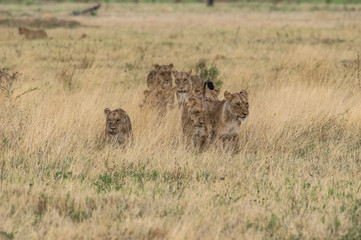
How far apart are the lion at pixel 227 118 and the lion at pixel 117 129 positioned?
1.25m

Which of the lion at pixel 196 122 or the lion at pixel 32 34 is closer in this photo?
the lion at pixel 196 122

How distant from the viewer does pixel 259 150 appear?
959 cm

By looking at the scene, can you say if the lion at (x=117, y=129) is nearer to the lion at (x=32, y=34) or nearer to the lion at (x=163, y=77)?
the lion at (x=163, y=77)

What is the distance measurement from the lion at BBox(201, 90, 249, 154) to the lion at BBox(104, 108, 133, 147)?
4.09ft

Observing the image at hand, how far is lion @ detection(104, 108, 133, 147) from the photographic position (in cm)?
935

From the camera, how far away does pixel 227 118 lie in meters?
8.80

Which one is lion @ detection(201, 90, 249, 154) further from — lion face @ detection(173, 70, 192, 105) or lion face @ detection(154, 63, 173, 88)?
lion face @ detection(154, 63, 173, 88)

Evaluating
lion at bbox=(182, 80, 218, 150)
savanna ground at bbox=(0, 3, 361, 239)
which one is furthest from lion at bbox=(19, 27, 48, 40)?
lion at bbox=(182, 80, 218, 150)

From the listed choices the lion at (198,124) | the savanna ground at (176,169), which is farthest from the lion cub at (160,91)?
the lion at (198,124)

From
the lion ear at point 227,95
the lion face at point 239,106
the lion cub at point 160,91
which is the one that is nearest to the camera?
the lion face at point 239,106

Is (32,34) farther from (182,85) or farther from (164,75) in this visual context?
(182,85)

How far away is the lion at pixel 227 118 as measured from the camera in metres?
8.56

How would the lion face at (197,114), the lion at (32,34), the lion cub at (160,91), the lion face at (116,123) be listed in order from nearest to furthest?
the lion face at (197,114), the lion face at (116,123), the lion cub at (160,91), the lion at (32,34)

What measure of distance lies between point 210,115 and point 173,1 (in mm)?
94552
